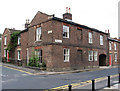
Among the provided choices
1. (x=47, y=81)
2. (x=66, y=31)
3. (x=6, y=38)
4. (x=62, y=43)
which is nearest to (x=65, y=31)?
(x=66, y=31)

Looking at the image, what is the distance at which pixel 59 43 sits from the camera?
15.6 meters

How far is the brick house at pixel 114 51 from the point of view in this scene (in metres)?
26.7

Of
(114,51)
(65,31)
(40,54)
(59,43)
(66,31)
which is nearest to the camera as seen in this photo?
(59,43)

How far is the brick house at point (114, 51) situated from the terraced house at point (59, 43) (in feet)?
18.5

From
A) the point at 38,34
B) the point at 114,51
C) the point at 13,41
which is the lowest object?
the point at 114,51

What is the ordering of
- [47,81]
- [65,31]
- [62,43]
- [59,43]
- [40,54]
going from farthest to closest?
[65,31]
[40,54]
[62,43]
[59,43]
[47,81]

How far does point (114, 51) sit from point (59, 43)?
1852 cm

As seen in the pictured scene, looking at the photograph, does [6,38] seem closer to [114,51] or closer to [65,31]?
[65,31]

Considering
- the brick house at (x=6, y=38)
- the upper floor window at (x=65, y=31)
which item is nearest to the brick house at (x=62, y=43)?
the upper floor window at (x=65, y=31)

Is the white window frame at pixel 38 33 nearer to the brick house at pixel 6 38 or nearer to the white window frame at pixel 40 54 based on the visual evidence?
the white window frame at pixel 40 54

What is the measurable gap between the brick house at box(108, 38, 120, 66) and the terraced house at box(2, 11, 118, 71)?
18.5 feet

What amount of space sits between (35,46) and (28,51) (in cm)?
265

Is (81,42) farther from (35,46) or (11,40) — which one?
(11,40)

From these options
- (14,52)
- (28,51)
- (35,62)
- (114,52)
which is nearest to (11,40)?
(14,52)
